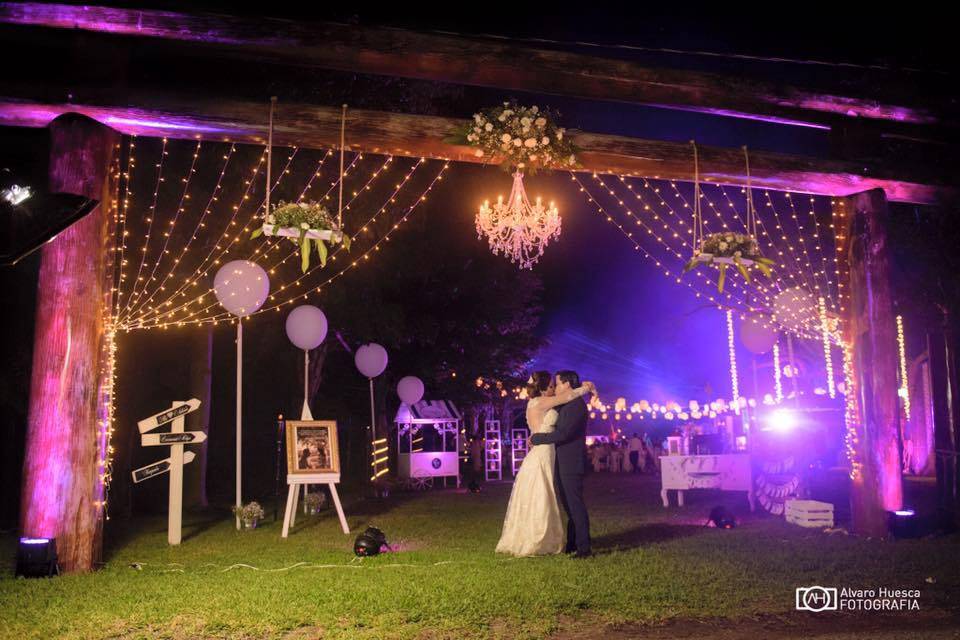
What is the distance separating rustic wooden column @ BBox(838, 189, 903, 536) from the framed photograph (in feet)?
21.0

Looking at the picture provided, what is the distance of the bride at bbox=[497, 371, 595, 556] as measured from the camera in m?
7.46

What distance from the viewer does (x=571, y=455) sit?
25.1 ft

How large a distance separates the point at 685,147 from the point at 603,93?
1163 millimetres

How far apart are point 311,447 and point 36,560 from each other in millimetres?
3442

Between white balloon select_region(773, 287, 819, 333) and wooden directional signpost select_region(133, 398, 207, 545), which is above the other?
white balloon select_region(773, 287, 819, 333)

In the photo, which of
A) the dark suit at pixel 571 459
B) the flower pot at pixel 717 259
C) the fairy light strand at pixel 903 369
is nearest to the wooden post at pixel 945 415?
the flower pot at pixel 717 259

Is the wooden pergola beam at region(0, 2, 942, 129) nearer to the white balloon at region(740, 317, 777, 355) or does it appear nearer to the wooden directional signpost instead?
the wooden directional signpost

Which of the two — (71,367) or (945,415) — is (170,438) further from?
(945,415)

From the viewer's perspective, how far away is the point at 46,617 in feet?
17.1

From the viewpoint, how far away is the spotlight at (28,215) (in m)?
3.28

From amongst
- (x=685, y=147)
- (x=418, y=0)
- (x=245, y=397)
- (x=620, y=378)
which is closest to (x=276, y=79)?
(x=418, y=0)

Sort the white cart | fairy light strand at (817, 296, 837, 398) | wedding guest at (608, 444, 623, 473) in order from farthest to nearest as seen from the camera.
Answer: wedding guest at (608, 444, 623, 473) → the white cart → fairy light strand at (817, 296, 837, 398)

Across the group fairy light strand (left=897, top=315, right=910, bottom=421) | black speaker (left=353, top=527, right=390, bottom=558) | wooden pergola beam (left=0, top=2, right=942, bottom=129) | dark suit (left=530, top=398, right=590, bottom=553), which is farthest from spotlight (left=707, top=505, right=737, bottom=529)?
fairy light strand (left=897, top=315, right=910, bottom=421)

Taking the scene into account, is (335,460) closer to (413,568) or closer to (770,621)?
(413,568)
